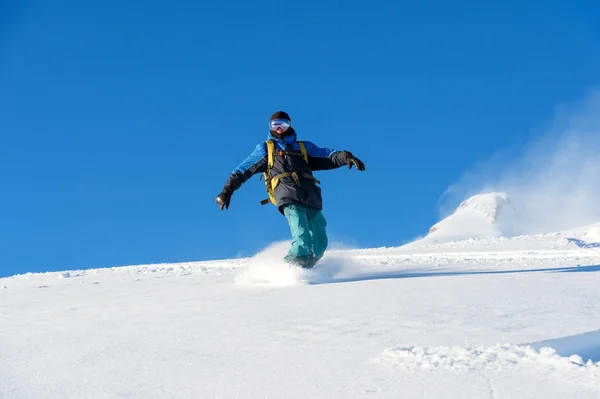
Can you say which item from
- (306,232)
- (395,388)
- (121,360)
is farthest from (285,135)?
(395,388)

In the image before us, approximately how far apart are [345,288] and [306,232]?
69.8 inches

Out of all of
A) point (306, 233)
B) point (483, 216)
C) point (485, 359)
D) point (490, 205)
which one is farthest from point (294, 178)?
point (490, 205)

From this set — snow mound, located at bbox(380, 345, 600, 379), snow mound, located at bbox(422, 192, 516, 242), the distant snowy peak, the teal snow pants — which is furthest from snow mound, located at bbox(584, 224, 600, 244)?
the distant snowy peak

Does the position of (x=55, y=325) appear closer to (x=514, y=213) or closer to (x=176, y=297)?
(x=176, y=297)

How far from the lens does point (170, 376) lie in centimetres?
255

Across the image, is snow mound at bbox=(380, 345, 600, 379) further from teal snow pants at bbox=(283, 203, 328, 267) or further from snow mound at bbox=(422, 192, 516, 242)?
snow mound at bbox=(422, 192, 516, 242)

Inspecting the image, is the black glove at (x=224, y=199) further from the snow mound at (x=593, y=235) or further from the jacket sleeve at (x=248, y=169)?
the snow mound at (x=593, y=235)

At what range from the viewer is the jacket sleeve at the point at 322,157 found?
7.17m

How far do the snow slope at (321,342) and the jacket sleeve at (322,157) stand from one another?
7.11ft

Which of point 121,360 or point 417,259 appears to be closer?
point 121,360

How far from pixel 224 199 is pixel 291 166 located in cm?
93

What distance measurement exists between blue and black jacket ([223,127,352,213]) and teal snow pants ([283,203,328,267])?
109 mm

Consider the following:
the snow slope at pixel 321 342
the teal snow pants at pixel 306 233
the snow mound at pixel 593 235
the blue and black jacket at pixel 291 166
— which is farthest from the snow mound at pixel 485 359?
the snow mound at pixel 593 235

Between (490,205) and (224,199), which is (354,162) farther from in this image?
(490,205)
